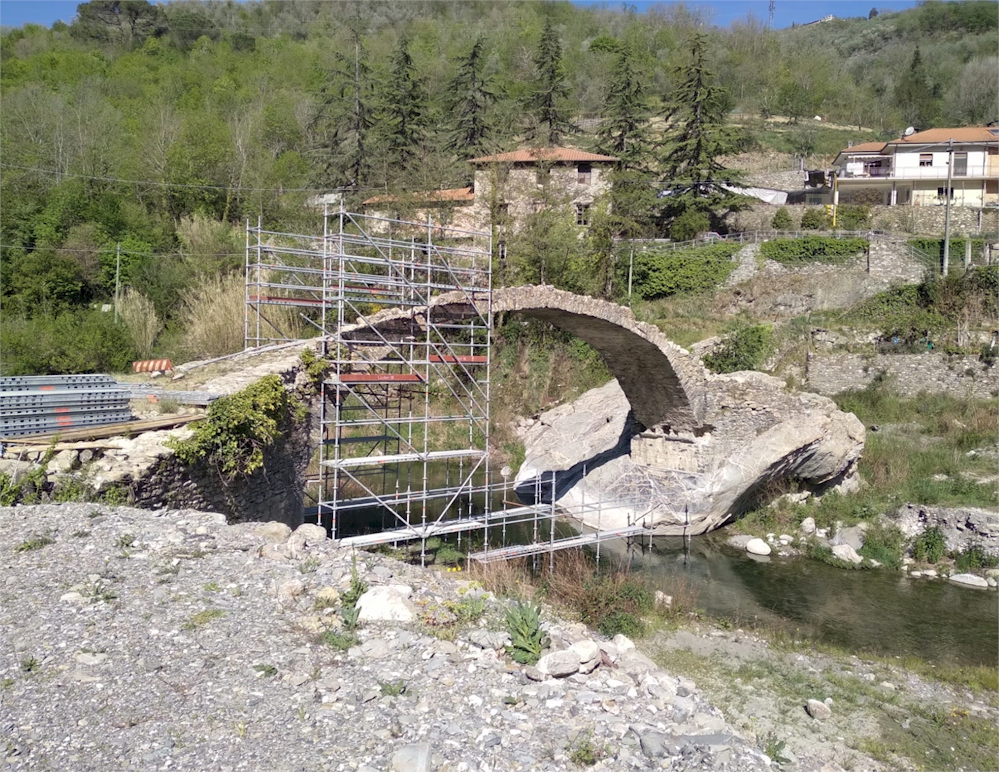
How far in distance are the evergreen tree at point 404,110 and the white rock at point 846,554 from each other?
17.7 m

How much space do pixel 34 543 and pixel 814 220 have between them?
87.2 ft

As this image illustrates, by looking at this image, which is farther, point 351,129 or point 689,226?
point 689,226

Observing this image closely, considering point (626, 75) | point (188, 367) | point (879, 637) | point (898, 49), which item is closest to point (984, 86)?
point (898, 49)

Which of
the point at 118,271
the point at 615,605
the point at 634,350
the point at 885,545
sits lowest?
the point at 885,545

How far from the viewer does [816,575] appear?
475 inches

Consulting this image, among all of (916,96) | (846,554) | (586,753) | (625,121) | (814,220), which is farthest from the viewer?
(916,96)

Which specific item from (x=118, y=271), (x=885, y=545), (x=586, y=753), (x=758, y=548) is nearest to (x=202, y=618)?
(x=586, y=753)

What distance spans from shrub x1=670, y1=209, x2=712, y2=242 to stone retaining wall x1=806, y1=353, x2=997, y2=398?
27.6 feet

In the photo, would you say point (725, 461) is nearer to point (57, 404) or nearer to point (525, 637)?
point (525, 637)

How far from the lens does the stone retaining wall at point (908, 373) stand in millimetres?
18344

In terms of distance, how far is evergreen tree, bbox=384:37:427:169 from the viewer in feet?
84.2

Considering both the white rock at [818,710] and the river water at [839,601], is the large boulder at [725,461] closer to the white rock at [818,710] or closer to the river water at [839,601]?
the river water at [839,601]

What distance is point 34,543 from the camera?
6359mm

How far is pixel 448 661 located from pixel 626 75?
29747mm
